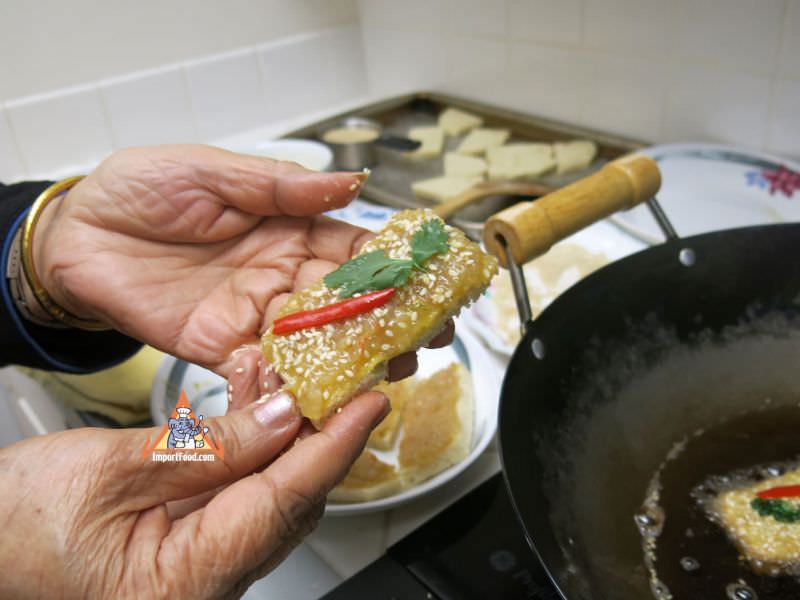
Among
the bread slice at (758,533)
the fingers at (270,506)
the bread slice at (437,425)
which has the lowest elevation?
the bread slice at (758,533)

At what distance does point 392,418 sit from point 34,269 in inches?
23.2

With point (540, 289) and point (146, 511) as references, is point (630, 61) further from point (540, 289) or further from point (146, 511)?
point (146, 511)

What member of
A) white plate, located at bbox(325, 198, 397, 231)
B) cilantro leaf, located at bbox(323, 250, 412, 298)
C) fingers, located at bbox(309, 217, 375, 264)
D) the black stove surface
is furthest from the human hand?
white plate, located at bbox(325, 198, 397, 231)

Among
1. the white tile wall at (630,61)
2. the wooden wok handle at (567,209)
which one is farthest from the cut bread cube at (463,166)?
the wooden wok handle at (567,209)

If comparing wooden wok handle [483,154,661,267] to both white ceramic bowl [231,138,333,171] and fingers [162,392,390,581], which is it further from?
white ceramic bowl [231,138,333,171]

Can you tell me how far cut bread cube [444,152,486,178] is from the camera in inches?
68.7

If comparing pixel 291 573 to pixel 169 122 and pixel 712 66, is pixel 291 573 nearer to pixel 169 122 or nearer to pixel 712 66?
pixel 712 66

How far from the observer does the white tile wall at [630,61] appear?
1.40 m

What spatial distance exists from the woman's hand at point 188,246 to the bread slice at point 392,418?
22cm

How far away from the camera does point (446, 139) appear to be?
1996 millimetres

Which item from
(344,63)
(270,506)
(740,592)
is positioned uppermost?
(344,63)

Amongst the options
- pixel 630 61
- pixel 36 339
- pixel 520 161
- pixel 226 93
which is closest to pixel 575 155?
pixel 520 161

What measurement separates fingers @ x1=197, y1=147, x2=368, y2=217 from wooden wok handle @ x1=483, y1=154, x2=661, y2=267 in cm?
20

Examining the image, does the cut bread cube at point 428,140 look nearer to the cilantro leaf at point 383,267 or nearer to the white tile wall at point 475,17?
the white tile wall at point 475,17
